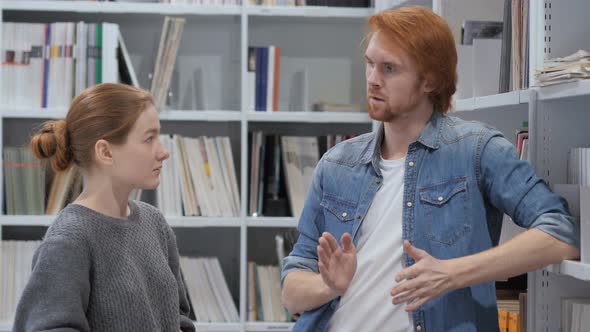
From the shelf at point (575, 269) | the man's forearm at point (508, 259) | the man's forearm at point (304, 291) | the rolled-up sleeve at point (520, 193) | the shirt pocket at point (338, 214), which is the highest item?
the rolled-up sleeve at point (520, 193)

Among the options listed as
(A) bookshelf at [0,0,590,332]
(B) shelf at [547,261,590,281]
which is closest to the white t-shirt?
(B) shelf at [547,261,590,281]

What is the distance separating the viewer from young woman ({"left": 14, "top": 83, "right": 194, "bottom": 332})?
5.12ft

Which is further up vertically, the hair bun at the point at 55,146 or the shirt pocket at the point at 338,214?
the hair bun at the point at 55,146

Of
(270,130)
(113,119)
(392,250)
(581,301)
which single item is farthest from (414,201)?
(270,130)

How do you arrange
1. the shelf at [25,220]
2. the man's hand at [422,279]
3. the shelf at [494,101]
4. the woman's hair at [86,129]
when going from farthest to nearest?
the shelf at [25,220]
the shelf at [494,101]
the woman's hair at [86,129]
the man's hand at [422,279]

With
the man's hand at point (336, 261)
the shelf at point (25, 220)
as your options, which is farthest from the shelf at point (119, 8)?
the man's hand at point (336, 261)

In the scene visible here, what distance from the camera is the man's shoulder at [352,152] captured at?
173 cm

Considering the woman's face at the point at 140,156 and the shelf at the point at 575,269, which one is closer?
the shelf at the point at 575,269

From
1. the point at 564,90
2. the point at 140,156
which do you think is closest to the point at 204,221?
the point at 140,156

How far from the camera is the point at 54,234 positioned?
1.61 metres

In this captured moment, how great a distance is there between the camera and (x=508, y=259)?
148 centimetres

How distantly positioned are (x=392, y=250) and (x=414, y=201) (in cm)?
11

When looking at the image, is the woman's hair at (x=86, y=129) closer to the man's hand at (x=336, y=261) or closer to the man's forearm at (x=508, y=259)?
the man's hand at (x=336, y=261)

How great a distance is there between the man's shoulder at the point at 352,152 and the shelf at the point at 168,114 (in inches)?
62.9
